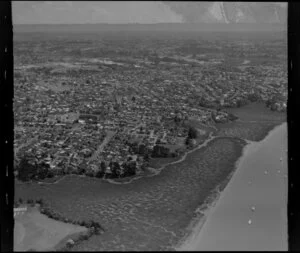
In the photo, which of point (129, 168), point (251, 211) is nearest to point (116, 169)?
point (129, 168)

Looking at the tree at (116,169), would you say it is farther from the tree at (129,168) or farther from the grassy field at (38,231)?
the grassy field at (38,231)

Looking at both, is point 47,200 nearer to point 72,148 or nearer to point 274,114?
point 72,148

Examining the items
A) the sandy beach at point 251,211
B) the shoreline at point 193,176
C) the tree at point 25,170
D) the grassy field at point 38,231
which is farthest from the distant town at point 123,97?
the sandy beach at point 251,211

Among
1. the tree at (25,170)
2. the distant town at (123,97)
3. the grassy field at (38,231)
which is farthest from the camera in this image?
the distant town at (123,97)

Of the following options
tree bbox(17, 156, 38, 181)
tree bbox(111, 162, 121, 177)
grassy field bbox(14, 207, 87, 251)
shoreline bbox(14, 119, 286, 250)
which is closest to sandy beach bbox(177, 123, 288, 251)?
shoreline bbox(14, 119, 286, 250)
